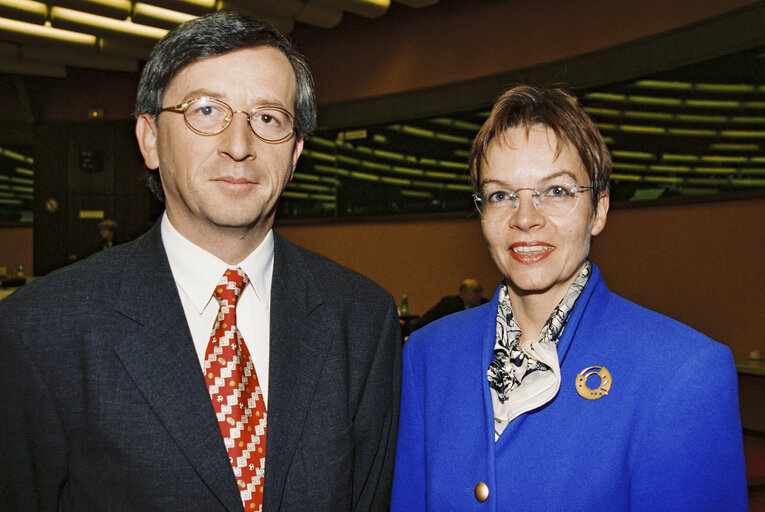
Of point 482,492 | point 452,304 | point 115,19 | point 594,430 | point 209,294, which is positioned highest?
point 115,19

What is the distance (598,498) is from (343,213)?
753 cm

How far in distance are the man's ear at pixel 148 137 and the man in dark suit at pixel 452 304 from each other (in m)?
3.56

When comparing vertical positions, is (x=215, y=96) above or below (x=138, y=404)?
above

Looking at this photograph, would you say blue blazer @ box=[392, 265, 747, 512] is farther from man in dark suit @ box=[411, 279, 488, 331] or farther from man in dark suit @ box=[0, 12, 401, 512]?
man in dark suit @ box=[411, 279, 488, 331]

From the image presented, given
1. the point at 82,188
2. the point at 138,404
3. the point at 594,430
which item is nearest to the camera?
the point at 138,404

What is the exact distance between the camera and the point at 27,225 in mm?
Answer: 11094

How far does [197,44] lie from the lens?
4.77 ft

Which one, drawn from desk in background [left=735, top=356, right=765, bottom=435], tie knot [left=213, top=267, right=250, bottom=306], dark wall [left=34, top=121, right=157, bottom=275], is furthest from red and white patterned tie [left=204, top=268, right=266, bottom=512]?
dark wall [left=34, top=121, right=157, bottom=275]

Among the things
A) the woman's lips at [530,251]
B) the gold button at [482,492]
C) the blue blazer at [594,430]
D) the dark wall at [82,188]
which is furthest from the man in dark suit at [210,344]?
the dark wall at [82,188]

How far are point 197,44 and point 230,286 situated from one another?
22.7 inches

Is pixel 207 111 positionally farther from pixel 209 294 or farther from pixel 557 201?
pixel 557 201

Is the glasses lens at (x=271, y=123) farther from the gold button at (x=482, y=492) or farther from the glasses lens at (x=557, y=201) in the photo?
the gold button at (x=482, y=492)

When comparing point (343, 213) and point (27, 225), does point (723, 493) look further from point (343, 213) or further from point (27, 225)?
point (27, 225)

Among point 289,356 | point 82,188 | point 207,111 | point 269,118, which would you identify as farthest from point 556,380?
point 82,188
